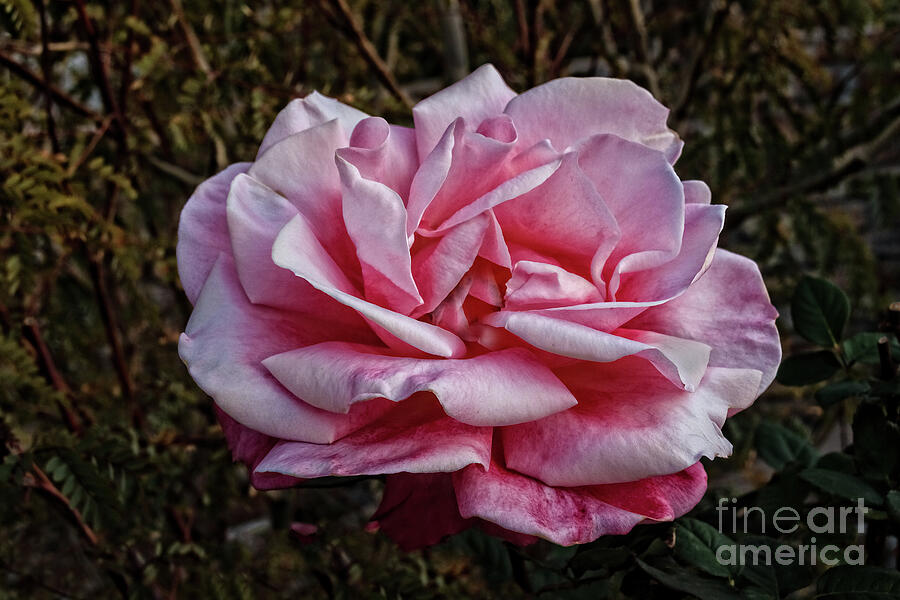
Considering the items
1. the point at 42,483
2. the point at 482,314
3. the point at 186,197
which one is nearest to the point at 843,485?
the point at 482,314

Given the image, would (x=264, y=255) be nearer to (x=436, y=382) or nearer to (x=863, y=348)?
(x=436, y=382)

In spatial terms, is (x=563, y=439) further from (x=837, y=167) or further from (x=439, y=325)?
(x=837, y=167)

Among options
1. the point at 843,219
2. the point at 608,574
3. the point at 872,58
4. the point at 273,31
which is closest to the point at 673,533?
the point at 608,574

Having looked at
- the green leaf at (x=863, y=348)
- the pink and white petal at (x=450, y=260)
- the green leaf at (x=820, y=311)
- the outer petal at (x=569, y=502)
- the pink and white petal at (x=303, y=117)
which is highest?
Result: the pink and white petal at (x=303, y=117)

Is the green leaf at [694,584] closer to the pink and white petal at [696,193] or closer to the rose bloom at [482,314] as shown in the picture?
the rose bloom at [482,314]

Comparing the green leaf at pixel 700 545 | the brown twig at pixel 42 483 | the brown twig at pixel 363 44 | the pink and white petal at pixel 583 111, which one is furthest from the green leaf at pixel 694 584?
the brown twig at pixel 363 44

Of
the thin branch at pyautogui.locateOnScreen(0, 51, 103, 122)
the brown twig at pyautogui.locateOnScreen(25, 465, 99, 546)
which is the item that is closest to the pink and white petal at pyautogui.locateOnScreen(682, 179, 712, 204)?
the brown twig at pyautogui.locateOnScreen(25, 465, 99, 546)

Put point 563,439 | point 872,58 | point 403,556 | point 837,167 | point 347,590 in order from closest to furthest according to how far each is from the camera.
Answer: point 563,439 < point 347,590 < point 403,556 < point 837,167 < point 872,58
